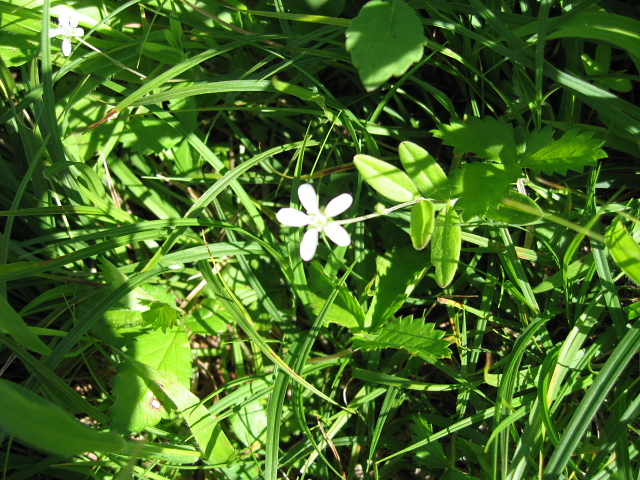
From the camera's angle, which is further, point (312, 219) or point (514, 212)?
point (514, 212)

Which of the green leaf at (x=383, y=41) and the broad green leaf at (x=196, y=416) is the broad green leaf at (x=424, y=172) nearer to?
the green leaf at (x=383, y=41)

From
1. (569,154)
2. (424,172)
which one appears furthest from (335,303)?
(569,154)

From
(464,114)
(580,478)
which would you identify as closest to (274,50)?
(464,114)

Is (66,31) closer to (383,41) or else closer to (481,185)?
(383,41)

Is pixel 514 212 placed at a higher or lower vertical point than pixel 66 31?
lower

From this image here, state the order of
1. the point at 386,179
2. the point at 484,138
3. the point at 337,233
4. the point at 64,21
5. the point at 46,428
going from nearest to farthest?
the point at 46,428 < the point at 337,233 < the point at 386,179 < the point at 484,138 < the point at 64,21

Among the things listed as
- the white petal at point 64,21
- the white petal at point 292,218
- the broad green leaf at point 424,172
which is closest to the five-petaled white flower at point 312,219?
the white petal at point 292,218
